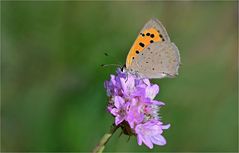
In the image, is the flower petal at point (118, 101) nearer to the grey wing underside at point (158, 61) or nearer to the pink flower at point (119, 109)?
the pink flower at point (119, 109)

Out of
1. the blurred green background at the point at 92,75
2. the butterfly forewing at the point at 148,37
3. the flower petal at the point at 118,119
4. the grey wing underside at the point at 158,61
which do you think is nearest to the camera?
the flower petal at the point at 118,119

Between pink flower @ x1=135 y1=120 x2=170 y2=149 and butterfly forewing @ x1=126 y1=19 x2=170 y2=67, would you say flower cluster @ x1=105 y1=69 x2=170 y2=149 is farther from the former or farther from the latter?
butterfly forewing @ x1=126 y1=19 x2=170 y2=67

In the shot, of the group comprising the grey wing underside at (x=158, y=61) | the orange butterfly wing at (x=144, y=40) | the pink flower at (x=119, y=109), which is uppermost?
the orange butterfly wing at (x=144, y=40)

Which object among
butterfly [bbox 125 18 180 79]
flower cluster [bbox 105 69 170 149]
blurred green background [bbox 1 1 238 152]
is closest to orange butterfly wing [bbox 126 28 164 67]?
butterfly [bbox 125 18 180 79]

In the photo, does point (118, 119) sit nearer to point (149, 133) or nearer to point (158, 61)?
point (149, 133)

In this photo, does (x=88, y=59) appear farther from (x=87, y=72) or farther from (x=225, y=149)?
(x=225, y=149)

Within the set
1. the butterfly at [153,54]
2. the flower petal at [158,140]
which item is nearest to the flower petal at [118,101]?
the flower petal at [158,140]
